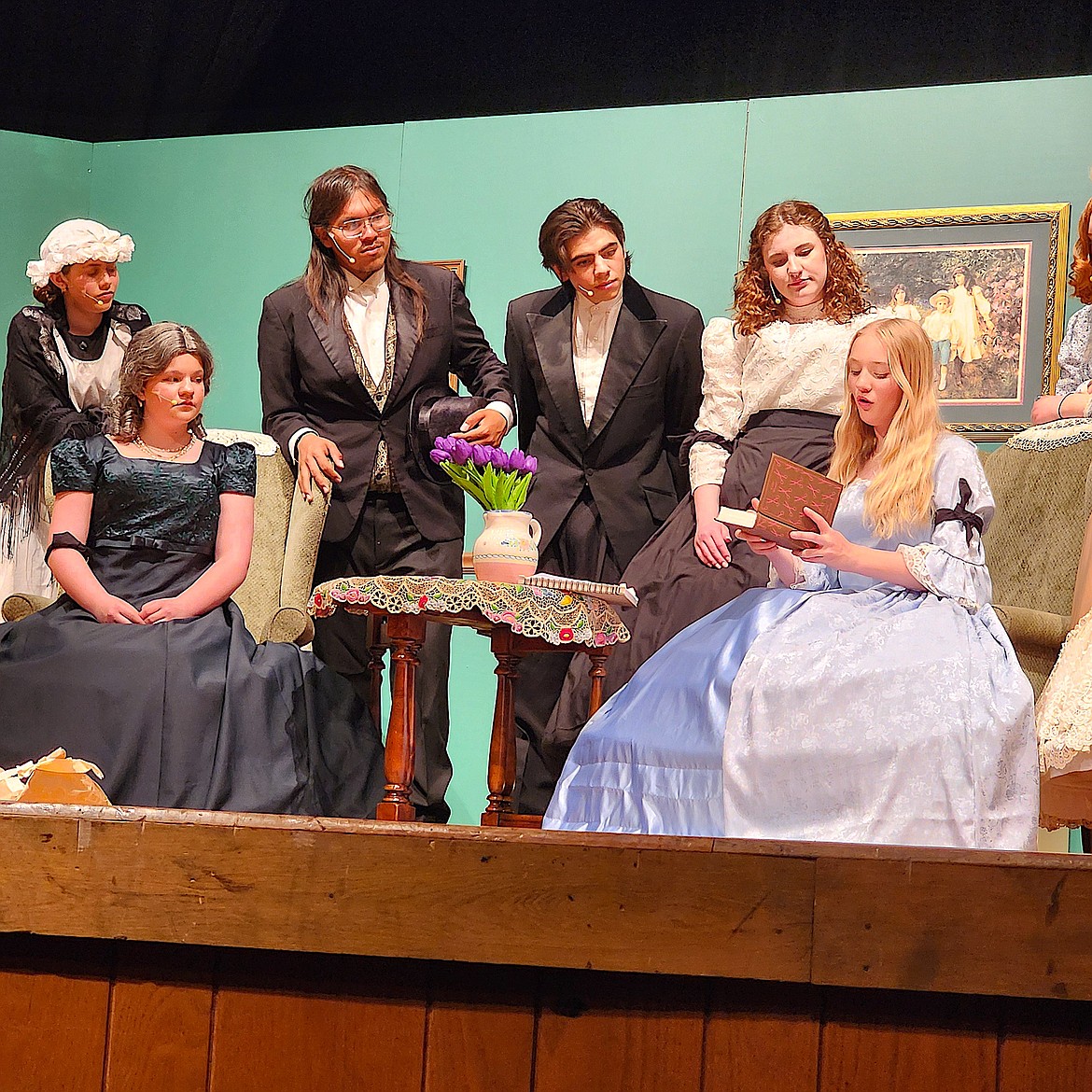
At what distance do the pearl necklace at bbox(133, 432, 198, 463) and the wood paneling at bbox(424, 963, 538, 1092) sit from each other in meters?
2.63

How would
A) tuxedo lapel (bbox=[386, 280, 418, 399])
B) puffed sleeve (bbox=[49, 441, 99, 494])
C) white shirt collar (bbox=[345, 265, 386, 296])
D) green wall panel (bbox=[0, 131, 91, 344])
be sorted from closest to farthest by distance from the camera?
puffed sleeve (bbox=[49, 441, 99, 494]) → tuxedo lapel (bbox=[386, 280, 418, 399]) → white shirt collar (bbox=[345, 265, 386, 296]) → green wall panel (bbox=[0, 131, 91, 344])

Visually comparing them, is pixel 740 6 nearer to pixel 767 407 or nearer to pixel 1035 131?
pixel 1035 131

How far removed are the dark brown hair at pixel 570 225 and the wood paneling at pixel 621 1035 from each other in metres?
2.79

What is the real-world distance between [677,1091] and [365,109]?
3.93m

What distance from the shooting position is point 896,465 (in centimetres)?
275

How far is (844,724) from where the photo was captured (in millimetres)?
2393

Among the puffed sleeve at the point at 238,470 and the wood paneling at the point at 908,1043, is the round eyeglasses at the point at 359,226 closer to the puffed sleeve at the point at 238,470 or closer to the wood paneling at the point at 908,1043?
the puffed sleeve at the point at 238,470

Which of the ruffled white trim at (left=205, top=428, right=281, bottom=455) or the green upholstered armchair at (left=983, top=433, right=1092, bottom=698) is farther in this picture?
the ruffled white trim at (left=205, top=428, right=281, bottom=455)

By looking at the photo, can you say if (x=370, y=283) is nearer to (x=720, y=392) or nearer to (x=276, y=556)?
(x=276, y=556)

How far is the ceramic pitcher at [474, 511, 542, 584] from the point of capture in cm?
316

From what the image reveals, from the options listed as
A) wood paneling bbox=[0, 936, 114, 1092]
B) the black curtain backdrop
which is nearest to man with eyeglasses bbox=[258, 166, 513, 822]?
the black curtain backdrop

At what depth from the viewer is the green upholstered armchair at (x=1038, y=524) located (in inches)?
134

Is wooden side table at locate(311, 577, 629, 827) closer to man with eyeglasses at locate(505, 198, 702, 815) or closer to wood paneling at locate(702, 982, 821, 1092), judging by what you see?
man with eyeglasses at locate(505, 198, 702, 815)

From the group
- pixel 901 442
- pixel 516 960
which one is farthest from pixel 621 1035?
pixel 901 442
